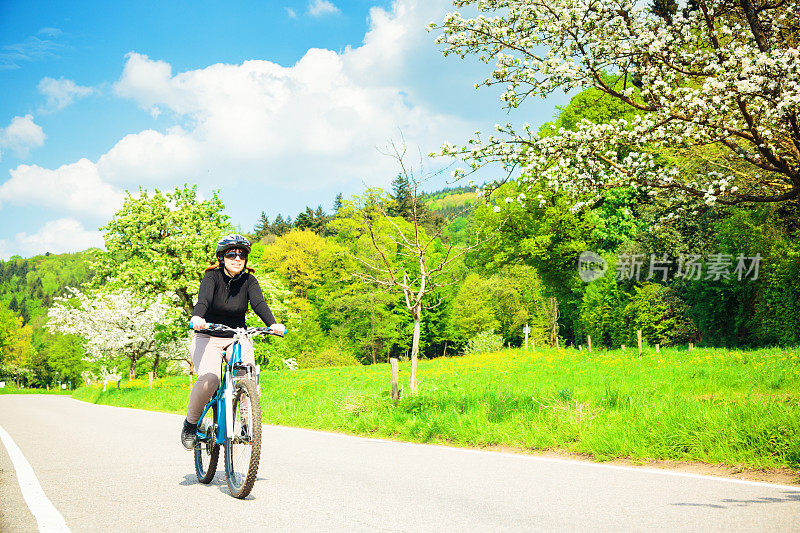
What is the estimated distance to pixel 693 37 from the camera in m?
9.20

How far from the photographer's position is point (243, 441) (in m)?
4.92

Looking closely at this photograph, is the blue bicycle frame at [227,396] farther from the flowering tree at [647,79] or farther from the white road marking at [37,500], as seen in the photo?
the flowering tree at [647,79]

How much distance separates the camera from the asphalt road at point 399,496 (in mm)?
4074

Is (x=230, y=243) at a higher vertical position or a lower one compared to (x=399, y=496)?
higher

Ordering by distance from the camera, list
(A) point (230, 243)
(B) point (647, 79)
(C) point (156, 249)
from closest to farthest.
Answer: (A) point (230, 243), (B) point (647, 79), (C) point (156, 249)

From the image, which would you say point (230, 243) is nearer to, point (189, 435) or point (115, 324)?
point (189, 435)

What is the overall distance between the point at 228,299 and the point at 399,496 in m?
2.40

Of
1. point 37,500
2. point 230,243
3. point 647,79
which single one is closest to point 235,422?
point 230,243

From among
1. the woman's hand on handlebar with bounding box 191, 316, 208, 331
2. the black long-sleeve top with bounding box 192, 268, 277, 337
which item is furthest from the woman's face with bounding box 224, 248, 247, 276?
the woman's hand on handlebar with bounding box 191, 316, 208, 331

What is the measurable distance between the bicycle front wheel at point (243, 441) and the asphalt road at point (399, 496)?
176mm

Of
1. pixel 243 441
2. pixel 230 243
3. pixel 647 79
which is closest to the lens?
pixel 243 441

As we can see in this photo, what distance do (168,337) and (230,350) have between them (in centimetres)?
2962

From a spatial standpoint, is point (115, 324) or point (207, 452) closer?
point (207, 452)

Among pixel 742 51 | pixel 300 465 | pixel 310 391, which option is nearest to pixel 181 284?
pixel 310 391
